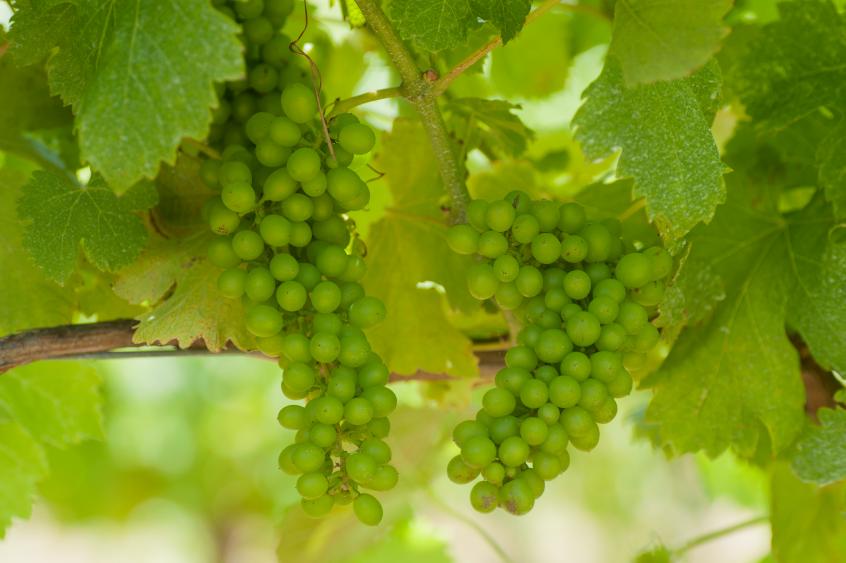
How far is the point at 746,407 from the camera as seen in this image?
0.96 metres

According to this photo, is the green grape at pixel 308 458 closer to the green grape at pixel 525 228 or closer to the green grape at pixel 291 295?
the green grape at pixel 291 295

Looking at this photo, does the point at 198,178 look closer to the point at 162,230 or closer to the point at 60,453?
the point at 162,230

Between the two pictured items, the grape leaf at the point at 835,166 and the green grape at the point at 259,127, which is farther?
the grape leaf at the point at 835,166

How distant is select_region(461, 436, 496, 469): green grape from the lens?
2.25 feet

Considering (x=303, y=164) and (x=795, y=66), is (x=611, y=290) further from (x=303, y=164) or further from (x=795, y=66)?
(x=795, y=66)

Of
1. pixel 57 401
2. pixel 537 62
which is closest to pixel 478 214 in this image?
pixel 57 401

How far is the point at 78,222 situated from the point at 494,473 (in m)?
0.39

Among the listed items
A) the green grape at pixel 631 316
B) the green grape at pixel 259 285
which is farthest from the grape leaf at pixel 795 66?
the green grape at pixel 259 285

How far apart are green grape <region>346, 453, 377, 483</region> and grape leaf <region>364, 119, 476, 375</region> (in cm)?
34

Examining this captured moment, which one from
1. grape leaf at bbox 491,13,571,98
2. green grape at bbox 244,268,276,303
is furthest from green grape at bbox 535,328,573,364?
grape leaf at bbox 491,13,571,98

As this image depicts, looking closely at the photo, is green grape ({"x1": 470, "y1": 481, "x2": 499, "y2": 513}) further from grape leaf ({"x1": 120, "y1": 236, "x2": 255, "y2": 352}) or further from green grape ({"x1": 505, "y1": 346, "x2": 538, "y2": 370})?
grape leaf ({"x1": 120, "y1": 236, "x2": 255, "y2": 352})

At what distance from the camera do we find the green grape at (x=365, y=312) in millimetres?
746

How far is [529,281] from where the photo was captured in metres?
0.75

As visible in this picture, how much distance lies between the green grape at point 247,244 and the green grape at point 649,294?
297 mm
